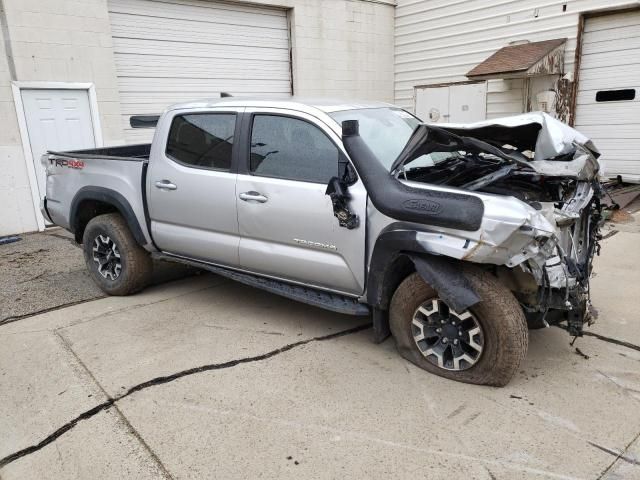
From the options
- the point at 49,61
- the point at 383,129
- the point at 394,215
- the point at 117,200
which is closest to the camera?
the point at 394,215

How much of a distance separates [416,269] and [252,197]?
1.41 metres

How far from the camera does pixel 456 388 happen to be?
323 centimetres

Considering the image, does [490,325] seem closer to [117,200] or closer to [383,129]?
[383,129]

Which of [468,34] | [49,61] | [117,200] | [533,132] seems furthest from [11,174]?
[468,34]

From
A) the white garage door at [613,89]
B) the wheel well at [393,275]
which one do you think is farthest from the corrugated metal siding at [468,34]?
the wheel well at [393,275]

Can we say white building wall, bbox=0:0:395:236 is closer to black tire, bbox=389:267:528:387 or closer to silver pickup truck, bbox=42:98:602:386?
silver pickup truck, bbox=42:98:602:386

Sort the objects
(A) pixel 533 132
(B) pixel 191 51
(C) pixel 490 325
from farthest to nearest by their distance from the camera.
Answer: (B) pixel 191 51 → (A) pixel 533 132 → (C) pixel 490 325

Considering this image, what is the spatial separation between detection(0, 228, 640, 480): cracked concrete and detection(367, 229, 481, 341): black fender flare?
55 centimetres

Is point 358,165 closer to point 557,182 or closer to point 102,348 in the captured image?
point 557,182

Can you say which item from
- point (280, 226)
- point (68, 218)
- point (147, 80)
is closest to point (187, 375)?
point (280, 226)

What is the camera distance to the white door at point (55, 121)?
773 centimetres

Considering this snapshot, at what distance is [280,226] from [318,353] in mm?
972

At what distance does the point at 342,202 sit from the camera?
11.1 feet

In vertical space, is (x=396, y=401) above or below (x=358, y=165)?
below
